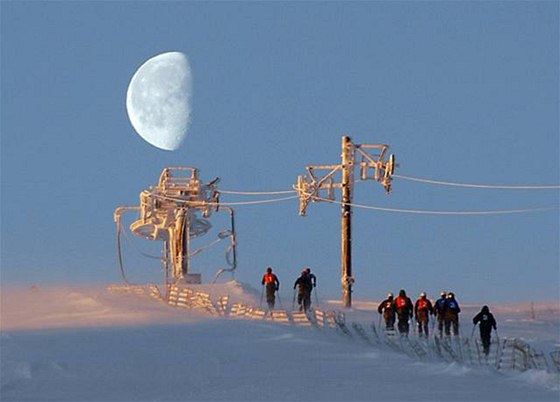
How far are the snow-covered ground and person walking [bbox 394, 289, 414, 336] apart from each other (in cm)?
90

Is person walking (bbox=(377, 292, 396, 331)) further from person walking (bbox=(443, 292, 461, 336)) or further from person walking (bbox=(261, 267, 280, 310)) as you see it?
person walking (bbox=(261, 267, 280, 310))

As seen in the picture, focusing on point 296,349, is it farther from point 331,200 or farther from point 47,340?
point 331,200

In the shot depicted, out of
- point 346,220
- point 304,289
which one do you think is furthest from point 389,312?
point 346,220

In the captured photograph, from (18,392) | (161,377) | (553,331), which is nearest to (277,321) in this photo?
(553,331)

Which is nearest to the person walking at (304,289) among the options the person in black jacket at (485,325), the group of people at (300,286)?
the group of people at (300,286)

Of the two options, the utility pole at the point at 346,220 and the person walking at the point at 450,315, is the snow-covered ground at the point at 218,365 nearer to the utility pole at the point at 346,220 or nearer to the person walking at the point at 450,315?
the person walking at the point at 450,315

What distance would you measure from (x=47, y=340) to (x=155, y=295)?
1465 centimetres

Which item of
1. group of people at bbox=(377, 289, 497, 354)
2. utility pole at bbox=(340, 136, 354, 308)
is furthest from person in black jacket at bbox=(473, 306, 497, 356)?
utility pole at bbox=(340, 136, 354, 308)

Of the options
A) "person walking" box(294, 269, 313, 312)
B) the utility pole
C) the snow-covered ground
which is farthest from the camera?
the utility pole

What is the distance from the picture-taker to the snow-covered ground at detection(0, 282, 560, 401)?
78.4 ft

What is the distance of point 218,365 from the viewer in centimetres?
2756

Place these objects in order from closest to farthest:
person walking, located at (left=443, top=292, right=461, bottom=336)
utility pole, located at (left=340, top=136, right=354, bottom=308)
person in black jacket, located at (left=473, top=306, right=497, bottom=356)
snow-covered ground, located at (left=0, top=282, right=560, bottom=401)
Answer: snow-covered ground, located at (left=0, top=282, right=560, bottom=401)
person in black jacket, located at (left=473, top=306, right=497, bottom=356)
person walking, located at (left=443, top=292, right=461, bottom=336)
utility pole, located at (left=340, top=136, right=354, bottom=308)

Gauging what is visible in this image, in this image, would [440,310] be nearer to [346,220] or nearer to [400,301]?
[400,301]

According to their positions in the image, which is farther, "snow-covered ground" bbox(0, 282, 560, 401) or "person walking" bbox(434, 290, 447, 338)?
"person walking" bbox(434, 290, 447, 338)
